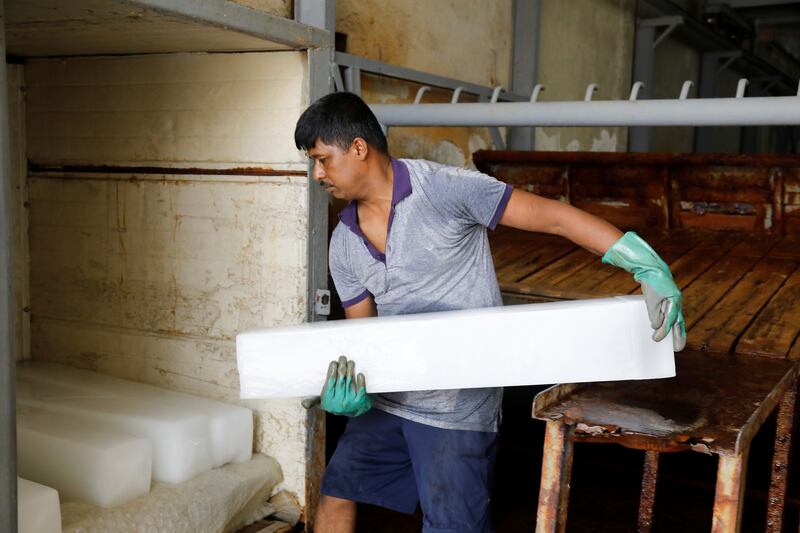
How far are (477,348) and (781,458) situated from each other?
3.81 feet

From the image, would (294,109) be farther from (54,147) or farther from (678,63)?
(678,63)

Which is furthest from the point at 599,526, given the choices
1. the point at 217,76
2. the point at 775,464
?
the point at 217,76

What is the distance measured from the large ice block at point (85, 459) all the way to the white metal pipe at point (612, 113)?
1710 millimetres

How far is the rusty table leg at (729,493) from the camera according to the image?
5.89 ft

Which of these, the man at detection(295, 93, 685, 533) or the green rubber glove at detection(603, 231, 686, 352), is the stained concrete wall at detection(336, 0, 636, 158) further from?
the green rubber glove at detection(603, 231, 686, 352)

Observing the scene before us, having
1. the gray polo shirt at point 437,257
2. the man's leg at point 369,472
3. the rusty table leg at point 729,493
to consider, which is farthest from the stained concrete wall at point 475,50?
the rusty table leg at point 729,493

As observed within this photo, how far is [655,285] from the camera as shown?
6.92ft

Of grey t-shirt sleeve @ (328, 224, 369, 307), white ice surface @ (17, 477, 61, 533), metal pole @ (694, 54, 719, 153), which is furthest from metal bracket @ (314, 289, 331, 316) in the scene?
metal pole @ (694, 54, 719, 153)

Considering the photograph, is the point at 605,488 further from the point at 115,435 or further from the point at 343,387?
the point at 115,435

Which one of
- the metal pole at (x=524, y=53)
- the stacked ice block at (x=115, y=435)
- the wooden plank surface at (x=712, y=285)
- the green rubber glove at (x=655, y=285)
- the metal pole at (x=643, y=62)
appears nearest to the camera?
the green rubber glove at (x=655, y=285)

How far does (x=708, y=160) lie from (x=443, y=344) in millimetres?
2283

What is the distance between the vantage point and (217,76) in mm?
3115

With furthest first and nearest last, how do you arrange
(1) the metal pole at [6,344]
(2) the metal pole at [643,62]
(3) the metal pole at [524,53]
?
(2) the metal pole at [643,62], (3) the metal pole at [524,53], (1) the metal pole at [6,344]

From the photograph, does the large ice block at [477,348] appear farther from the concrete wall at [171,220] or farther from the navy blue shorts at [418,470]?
the concrete wall at [171,220]
